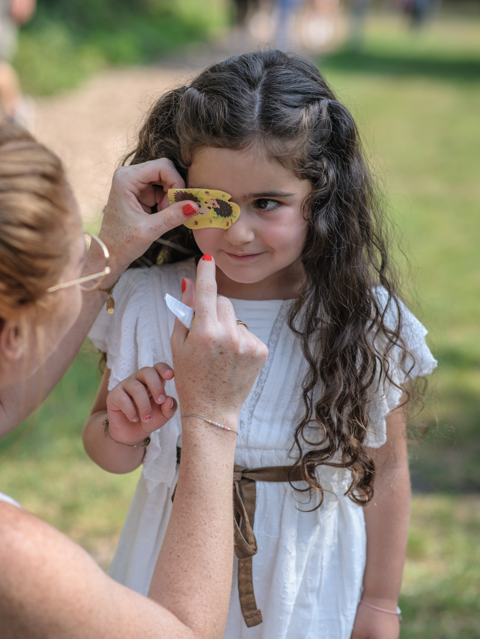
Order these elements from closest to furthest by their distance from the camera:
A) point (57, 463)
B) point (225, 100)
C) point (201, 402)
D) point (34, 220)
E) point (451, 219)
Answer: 1. point (34, 220)
2. point (201, 402)
3. point (225, 100)
4. point (57, 463)
5. point (451, 219)

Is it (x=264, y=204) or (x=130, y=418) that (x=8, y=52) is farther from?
(x=130, y=418)

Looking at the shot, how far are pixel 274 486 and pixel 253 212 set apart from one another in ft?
2.21

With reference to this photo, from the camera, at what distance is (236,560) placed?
1547 mm

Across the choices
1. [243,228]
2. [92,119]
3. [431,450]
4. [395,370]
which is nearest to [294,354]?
[395,370]

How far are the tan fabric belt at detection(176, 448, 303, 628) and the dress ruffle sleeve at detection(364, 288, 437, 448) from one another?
0.22 metres

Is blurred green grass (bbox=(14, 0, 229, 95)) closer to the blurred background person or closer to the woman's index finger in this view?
the blurred background person

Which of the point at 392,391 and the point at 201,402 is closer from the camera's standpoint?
the point at 201,402

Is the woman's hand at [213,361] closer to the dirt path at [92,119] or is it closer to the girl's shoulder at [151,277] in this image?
the girl's shoulder at [151,277]

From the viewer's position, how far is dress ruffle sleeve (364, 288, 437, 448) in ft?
5.08

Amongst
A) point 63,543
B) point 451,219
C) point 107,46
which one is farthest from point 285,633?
point 107,46

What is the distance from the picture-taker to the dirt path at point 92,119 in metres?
6.29

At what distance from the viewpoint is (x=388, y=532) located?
63.9 inches

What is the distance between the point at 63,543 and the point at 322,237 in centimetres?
90

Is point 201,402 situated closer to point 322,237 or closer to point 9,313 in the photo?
point 9,313
